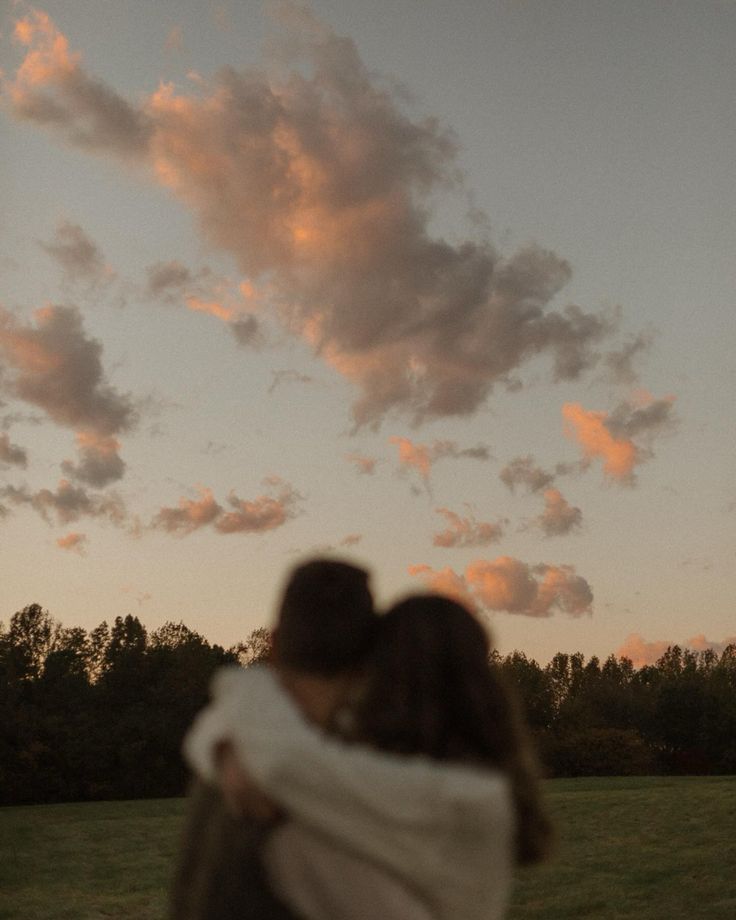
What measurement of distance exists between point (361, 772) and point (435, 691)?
0.23m

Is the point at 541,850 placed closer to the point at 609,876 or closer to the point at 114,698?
the point at 609,876

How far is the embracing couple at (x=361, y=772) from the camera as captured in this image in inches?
84.7

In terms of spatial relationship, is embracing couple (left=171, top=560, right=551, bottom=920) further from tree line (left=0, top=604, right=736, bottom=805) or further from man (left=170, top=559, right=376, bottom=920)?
tree line (left=0, top=604, right=736, bottom=805)

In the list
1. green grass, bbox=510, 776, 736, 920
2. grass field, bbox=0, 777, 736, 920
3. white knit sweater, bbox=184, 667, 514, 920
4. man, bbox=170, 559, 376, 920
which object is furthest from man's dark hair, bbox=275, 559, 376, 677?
grass field, bbox=0, 777, 736, 920

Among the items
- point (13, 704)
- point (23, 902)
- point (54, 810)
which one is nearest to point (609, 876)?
point (23, 902)

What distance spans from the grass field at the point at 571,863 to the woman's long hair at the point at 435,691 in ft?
40.9

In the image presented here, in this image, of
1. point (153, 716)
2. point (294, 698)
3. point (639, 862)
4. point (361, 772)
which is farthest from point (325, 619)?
point (153, 716)

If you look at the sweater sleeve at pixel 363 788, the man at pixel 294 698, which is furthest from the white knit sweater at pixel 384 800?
the man at pixel 294 698

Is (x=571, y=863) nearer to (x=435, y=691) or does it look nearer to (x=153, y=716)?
(x=435, y=691)

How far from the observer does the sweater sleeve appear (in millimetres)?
2135

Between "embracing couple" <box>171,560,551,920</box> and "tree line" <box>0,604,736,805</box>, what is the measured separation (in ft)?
142

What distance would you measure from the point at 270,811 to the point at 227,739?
0.17 metres

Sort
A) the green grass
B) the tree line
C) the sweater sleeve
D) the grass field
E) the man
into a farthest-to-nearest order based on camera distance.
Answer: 1. the tree line
2. the grass field
3. the green grass
4. the man
5. the sweater sleeve

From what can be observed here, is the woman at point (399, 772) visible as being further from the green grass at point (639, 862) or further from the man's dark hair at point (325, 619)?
the green grass at point (639, 862)
